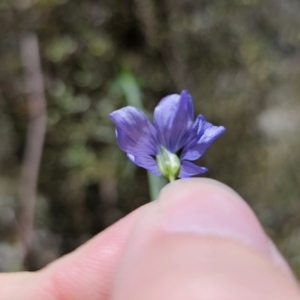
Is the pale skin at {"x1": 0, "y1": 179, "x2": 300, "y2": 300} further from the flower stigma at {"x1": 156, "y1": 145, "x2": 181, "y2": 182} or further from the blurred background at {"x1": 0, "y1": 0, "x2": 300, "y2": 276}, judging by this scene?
the blurred background at {"x1": 0, "y1": 0, "x2": 300, "y2": 276}

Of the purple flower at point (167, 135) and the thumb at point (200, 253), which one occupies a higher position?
the purple flower at point (167, 135)

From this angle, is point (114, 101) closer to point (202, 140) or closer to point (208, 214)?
point (202, 140)

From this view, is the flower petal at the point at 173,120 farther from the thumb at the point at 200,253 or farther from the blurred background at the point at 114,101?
the blurred background at the point at 114,101

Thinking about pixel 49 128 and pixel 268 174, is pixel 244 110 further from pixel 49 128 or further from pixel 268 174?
pixel 49 128

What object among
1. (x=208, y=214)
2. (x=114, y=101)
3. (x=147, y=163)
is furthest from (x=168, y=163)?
(x=114, y=101)

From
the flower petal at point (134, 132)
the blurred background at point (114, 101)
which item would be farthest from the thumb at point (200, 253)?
the blurred background at point (114, 101)

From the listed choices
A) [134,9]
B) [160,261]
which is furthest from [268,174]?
[160,261]

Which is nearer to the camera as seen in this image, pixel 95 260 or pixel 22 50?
pixel 95 260
